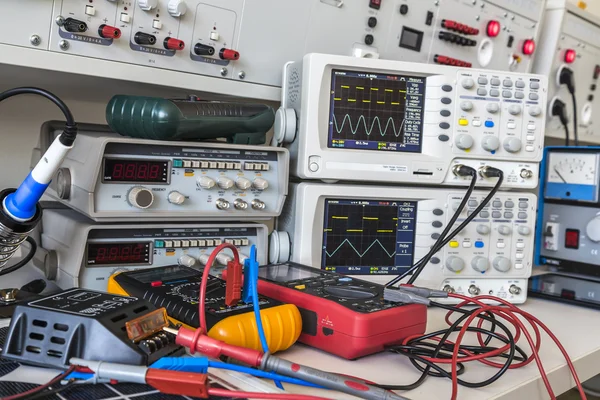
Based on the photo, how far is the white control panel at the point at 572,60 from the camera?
88.2 inches

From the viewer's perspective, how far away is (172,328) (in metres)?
→ 0.86

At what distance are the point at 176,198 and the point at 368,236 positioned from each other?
18.9 inches

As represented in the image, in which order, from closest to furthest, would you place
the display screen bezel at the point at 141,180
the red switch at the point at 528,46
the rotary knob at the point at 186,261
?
the display screen bezel at the point at 141,180 → the rotary knob at the point at 186,261 → the red switch at the point at 528,46

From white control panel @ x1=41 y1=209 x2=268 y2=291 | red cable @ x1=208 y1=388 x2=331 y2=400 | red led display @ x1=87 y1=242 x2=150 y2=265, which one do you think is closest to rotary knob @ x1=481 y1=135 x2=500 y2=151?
white control panel @ x1=41 y1=209 x2=268 y2=291

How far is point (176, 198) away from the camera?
1.17m

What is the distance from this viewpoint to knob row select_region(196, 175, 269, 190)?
3.97ft

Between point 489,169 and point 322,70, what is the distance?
48 centimetres

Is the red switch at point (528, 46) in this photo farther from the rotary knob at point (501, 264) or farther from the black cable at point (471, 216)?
the rotary knob at point (501, 264)

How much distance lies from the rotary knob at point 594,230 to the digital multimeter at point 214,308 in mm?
1140

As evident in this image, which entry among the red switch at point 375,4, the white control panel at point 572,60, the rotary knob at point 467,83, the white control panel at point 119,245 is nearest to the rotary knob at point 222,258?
the white control panel at point 119,245

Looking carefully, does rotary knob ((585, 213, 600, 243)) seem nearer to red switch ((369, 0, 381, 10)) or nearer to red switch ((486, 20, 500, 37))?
red switch ((486, 20, 500, 37))

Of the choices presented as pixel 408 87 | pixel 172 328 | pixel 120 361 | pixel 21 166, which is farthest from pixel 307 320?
pixel 21 166

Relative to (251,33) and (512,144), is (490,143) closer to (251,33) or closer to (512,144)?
(512,144)

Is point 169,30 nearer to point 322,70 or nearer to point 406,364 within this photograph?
point 322,70
